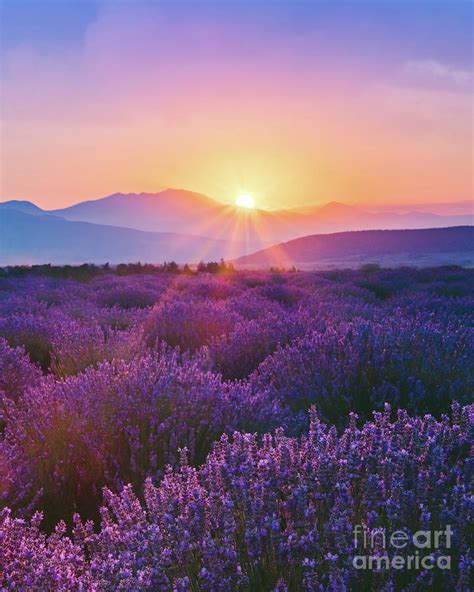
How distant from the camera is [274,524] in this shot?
1.41m

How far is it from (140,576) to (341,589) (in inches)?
18.6

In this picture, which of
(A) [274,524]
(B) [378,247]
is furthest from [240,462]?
(B) [378,247]

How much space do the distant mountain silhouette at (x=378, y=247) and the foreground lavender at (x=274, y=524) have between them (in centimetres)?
6385

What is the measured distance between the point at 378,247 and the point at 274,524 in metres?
76.1

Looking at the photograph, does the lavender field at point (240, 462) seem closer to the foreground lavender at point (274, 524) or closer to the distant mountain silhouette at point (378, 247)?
the foreground lavender at point (274, 524)

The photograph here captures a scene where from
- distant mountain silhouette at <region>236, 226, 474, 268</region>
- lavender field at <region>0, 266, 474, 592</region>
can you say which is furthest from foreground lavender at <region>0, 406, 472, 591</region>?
distant mountain silhouette at <region>236, 226, 474, 268</region>

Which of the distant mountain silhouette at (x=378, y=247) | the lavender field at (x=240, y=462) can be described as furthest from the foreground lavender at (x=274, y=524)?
the distant mountain silhouette at (x=378, y=247)

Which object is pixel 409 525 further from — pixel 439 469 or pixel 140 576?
pixel 140 576

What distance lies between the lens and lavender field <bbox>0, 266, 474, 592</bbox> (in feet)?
4.66

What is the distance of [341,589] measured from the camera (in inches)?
49.0

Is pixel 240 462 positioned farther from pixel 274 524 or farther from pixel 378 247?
pixel 378 247

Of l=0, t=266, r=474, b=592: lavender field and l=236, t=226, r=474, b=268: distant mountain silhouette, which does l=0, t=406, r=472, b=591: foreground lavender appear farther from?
l=236, t=226, r=474, b=268: distant mountain silhouette

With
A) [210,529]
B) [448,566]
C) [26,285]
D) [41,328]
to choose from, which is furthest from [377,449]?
[26,285]

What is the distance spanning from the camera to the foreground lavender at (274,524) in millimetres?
1385
